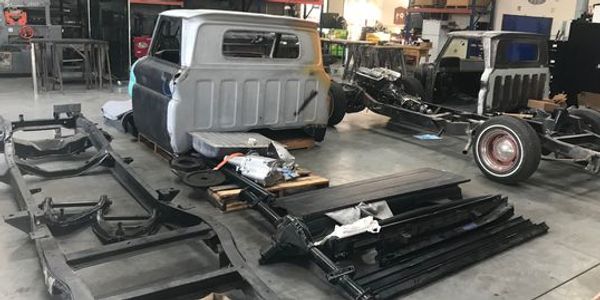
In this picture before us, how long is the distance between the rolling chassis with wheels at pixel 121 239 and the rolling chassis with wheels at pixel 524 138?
11.3ft

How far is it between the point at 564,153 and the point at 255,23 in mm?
3575

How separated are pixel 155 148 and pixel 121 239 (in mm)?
2480

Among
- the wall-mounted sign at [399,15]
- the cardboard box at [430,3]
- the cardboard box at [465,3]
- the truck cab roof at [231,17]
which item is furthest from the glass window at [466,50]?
the truck cab roof at [231,17]

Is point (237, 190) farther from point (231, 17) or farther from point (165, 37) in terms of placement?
point (165, 37)

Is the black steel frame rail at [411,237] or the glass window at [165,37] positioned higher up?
the glass window at [165,37]

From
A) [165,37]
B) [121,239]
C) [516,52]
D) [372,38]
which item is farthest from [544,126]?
[372,38]

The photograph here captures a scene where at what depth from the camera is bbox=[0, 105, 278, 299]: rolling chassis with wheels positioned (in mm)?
2770

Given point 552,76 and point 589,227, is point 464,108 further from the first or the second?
point 552,76

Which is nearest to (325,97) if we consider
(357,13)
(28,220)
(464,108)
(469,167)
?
(469,167)

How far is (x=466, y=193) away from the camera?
17.3 ft

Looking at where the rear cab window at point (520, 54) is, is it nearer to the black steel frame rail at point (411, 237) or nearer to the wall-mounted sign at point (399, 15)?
the black steel frame rail at point (411, 237)

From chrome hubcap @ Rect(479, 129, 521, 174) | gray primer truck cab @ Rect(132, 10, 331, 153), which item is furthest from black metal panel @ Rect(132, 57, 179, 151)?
chrome hubcap @ Rect(479, 129, 521, 174)

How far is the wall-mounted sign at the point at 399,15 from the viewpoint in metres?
20.2

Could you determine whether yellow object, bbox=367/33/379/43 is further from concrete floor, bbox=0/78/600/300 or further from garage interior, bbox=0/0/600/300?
concrete floor, bbox=0/78/600/300
